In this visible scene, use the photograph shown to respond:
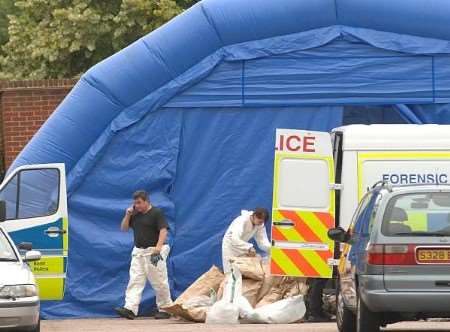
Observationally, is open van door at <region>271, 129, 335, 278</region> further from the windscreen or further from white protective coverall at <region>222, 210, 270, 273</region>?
the windscreen

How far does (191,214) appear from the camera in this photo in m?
21.1

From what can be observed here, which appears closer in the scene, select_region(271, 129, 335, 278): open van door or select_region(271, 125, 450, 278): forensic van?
select_region(271, 125, 450, 278): forensic van

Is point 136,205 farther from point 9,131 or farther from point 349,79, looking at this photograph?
point 9,131

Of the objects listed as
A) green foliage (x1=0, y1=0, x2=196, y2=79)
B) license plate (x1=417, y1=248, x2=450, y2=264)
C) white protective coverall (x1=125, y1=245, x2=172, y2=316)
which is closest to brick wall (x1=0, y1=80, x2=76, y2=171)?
white protective coverall (x1=125, y1=245, x2=172, y2=316)

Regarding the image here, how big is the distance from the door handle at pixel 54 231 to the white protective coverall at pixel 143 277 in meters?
1.37

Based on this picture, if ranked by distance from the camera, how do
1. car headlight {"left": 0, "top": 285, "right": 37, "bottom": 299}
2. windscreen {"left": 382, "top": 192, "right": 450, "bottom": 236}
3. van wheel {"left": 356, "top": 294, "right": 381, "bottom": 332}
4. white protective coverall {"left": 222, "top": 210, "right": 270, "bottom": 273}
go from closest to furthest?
windscreen {"left": 382, "top": 192, "right": 450, "bottom": 236}
van wheel {"left": 356, "top": 294, "right": 381, "bottom": 332}
car headlight {"left": 0, "top": 285, "right": 37, "bottom": 299}
white protective coverall {"left": 222, "top": 210, "right": 270, "bottom": 273}

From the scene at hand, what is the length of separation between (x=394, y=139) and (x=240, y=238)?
2.92 meters

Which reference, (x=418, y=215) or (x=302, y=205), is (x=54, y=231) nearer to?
(x=302, y=205)

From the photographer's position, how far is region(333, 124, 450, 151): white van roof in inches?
709

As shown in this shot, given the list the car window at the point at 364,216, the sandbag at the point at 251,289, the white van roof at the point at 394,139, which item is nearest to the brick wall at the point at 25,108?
the sandbag at the point at 251,289

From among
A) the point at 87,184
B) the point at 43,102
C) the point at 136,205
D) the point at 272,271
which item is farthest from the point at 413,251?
the point at 43,102

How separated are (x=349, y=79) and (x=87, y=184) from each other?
4.18 metres

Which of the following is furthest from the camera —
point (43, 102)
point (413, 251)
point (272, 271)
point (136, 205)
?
point (43, 102)

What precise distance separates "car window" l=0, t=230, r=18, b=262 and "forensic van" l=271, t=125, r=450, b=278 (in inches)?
154
